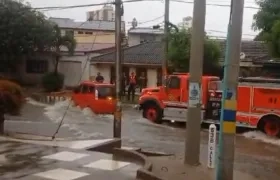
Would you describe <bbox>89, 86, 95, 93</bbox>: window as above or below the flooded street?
above

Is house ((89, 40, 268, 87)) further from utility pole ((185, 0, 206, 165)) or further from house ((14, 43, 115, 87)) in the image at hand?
utility pole ((185, 0, 206, 165))

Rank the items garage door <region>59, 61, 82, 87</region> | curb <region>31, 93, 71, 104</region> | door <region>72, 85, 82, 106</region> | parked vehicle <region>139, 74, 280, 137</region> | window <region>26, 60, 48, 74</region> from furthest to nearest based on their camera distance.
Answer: window <region>26, 60, 48, 74</region>
garage door <region>59, 61, 82, 87</region>
curb <region>31, 93, 71, 104</region>
door <region>72, 85, 82, 106</region>
parked vehicle <region>139, 74, 280, 137</region>

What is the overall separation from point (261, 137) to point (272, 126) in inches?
25.1

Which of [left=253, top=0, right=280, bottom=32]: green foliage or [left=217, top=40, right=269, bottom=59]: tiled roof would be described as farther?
[left=217, top=40, right=269, bottom=59]: tiled roof

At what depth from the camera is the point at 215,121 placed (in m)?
23.6

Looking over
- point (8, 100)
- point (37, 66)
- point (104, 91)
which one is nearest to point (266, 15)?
point (104, 91)

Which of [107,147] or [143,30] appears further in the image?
[143,30]

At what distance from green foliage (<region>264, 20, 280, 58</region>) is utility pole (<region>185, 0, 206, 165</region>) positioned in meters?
14.0

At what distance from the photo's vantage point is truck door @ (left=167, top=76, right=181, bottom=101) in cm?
2480

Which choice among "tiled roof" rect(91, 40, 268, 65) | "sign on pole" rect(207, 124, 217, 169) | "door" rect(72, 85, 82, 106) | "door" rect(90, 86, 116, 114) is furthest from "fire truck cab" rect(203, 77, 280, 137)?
"tiled roof" rect(91, 40, 268, 65)

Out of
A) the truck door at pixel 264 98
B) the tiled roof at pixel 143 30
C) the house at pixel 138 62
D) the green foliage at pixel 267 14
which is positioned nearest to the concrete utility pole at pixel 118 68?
the truck door at pixel 264 98

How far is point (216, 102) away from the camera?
2362cm

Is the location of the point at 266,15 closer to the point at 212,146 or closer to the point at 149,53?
the point at 149,53

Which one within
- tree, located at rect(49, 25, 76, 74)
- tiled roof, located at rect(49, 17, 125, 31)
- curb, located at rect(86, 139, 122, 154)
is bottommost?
curb, located at rect(86, 139, 122, 154)
